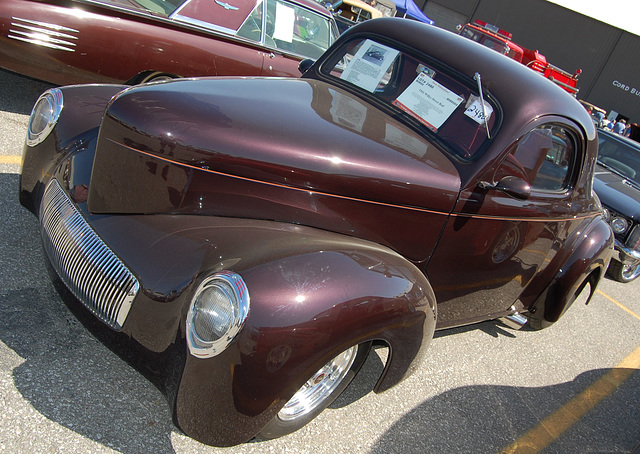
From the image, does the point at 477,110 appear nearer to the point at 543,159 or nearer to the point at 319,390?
the point at 543,159

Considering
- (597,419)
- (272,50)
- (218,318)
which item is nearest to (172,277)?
(218,318)

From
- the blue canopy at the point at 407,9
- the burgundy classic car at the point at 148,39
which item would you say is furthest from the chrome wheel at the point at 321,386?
the blue canopy at the point at 407,9

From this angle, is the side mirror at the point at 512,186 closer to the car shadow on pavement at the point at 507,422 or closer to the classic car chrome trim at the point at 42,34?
the car shadow on pavement at the point at 507,422

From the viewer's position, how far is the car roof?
2.77 metres

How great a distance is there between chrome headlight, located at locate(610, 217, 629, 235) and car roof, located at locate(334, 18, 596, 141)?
3.29 m

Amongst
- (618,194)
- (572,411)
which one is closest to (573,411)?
(572,411)

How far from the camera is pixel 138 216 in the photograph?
230 centimetres

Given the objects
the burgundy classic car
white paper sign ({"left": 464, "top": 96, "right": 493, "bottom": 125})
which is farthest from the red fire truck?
white paper sign ({"left": 464, "top": 96, "right": 493, "bottom": 125})

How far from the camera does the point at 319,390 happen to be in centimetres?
230

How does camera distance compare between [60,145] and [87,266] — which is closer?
[87,266]

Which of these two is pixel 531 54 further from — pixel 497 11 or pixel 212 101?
pixel 212 101

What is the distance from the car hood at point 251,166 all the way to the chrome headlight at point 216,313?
52 cm

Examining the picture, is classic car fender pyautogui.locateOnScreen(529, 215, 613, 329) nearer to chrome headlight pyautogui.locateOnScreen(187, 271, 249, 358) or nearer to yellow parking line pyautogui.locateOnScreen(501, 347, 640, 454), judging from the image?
yellow parking line pyautogui.locateOnScreen(501, 347, 640, 454)

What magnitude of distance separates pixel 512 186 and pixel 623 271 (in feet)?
14.8
